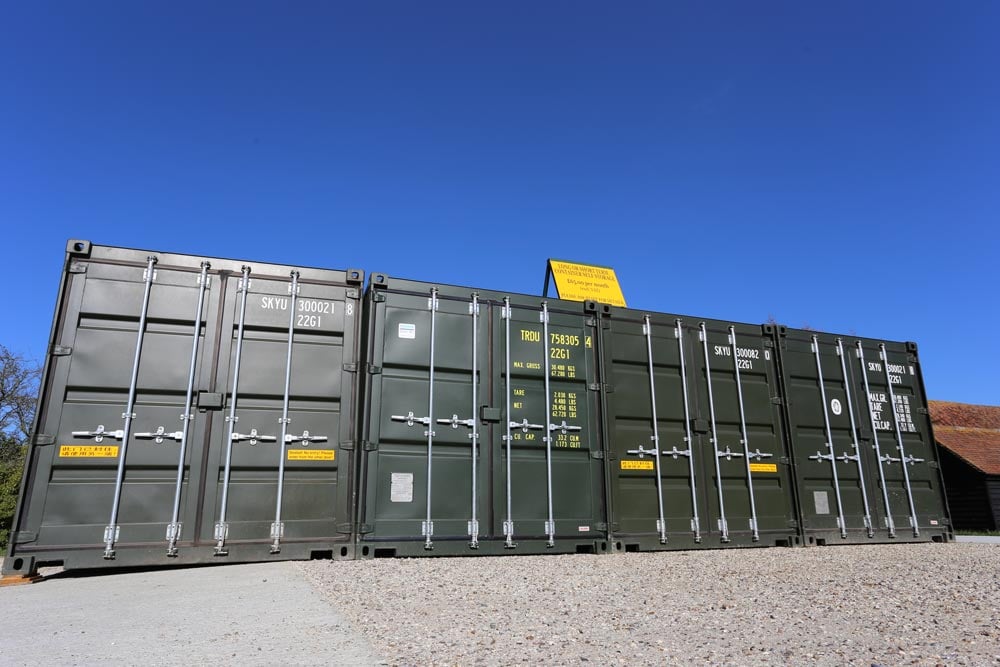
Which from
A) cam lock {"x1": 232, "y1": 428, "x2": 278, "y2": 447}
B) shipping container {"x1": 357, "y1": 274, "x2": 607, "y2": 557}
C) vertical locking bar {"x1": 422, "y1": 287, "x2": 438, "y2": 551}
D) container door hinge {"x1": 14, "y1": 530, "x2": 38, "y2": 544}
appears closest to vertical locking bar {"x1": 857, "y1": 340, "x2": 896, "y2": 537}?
shipping container {"x1": 357, "y1": 274, "x2": 607, "y2": 557}

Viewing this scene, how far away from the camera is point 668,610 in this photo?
5.22 meters

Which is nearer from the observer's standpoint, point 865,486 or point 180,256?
point 180,256

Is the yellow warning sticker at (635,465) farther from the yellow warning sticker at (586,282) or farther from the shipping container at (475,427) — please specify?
the yellow warning sticker at (586,282)

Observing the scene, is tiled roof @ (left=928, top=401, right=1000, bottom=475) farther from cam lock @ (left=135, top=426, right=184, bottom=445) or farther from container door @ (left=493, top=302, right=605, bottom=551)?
cam lock @ (left=135, top=426, right=184, bottom=445)

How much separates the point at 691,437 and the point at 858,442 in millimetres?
3988

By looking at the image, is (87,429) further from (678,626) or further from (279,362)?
(678,626)

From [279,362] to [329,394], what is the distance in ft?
2.57

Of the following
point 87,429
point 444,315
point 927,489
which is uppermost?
point 444,315

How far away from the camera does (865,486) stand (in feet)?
37.6

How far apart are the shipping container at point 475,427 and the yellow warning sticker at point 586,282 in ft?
13.7

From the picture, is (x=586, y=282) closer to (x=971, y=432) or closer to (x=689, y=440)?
(x=689, y=440)

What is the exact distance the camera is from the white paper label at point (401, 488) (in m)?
8.26

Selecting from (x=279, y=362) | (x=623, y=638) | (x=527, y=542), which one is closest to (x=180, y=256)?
(x=279, y=362)

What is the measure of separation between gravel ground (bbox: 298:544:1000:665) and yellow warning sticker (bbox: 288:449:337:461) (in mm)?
1288
